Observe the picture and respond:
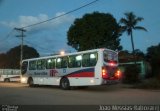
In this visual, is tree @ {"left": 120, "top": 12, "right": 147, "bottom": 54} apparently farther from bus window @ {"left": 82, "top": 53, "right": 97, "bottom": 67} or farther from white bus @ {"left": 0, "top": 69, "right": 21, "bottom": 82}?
bus window @ {"left": 82, "top": 53, "right": 97, "bottom": 67}

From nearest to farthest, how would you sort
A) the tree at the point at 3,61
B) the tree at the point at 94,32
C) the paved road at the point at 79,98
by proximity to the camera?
1. the paved road at the point at 79,98
2. the tree at the point at 94,32
3. the tree at the point at 3,61

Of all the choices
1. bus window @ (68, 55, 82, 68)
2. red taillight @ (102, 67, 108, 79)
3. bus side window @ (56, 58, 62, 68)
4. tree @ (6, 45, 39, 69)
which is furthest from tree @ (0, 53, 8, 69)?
red taillight @ (102, 67, 108, 79)

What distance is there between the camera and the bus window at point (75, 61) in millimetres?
24014

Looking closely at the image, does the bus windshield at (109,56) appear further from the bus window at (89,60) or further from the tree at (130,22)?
the tree at (130,22)

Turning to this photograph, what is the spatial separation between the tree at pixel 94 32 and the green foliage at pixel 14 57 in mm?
29473

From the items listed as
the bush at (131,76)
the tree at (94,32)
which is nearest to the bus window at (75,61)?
the bush at (131,76)

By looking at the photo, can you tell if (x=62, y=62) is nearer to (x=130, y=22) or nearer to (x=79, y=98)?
(x=79, y=98)

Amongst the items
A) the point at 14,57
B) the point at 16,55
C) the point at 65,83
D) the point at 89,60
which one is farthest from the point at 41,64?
the point at 16,55

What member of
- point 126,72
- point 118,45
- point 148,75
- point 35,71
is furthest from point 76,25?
point 35,71

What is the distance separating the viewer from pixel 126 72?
37188mm

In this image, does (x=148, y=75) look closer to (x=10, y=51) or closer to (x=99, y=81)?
(x=99, y=81)

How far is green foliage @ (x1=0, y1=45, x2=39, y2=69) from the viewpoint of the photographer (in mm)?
87125

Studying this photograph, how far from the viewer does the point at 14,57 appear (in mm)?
88500

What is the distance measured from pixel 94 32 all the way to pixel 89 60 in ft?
117
